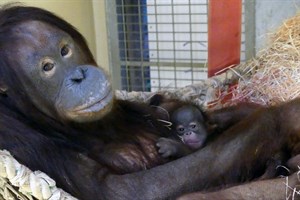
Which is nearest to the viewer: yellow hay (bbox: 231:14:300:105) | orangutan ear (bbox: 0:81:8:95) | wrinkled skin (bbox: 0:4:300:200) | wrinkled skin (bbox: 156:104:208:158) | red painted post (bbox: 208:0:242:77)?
wrinkled skin (bbox: 0:4:300:200)

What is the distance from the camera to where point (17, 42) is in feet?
6.25

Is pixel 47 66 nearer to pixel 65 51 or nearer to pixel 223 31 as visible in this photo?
pixel 65 51

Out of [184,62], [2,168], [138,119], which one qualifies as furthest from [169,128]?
[184,62]

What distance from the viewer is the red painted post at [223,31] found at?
2.71 metres

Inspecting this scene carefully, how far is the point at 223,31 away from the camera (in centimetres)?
275

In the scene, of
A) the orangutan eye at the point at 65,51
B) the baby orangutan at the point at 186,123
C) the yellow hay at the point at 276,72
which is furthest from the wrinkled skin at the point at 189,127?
the orangutan eye at the point at 65,51

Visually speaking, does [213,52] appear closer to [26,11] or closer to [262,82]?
[262,82]

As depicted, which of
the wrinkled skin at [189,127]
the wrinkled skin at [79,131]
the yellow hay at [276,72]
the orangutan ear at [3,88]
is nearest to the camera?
the wrinkled skin at [79,131]

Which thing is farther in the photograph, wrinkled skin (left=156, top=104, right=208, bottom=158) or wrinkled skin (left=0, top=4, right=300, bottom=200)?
wrinkled skin (left=156, top=104, right=208, bottom=158)

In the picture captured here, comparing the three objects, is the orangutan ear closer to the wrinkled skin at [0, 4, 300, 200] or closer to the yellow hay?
the wrinkled skin at [0, 4, 300, 200]

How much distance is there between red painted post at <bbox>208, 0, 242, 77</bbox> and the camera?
8.87 feet

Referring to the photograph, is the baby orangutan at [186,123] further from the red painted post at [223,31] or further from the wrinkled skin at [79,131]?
the red painted post at [223,31]

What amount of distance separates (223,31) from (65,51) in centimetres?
98

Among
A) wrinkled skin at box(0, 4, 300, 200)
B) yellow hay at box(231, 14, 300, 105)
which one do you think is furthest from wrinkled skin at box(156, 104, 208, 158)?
yellow hay at box(231, 14, 300, 105)
